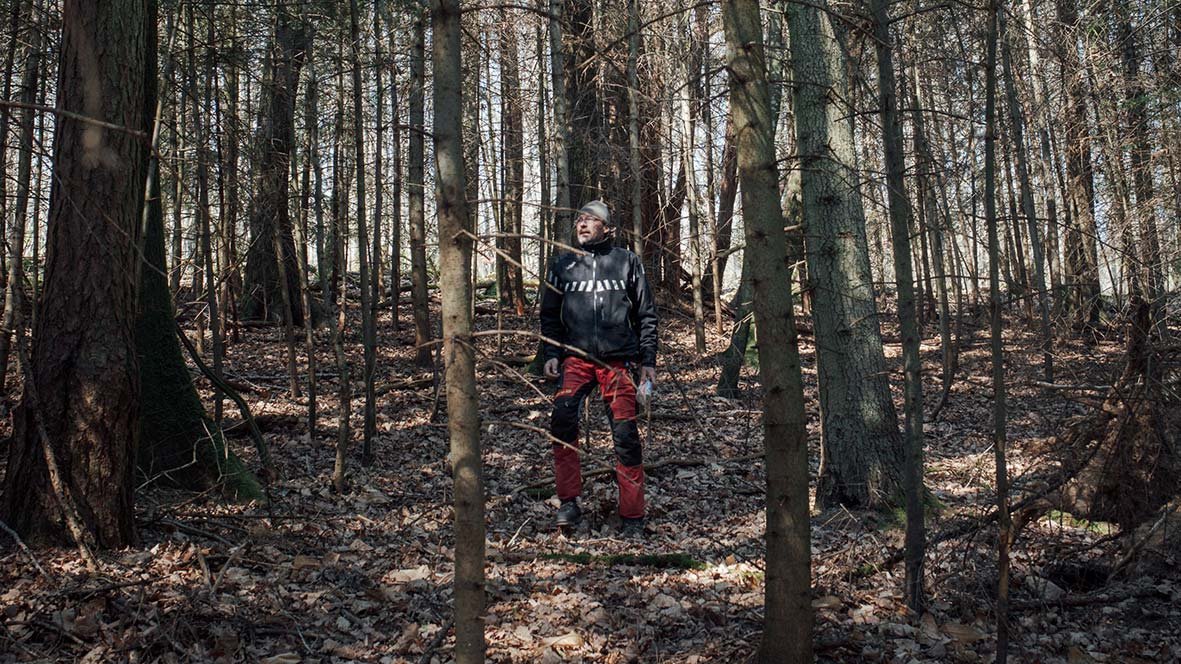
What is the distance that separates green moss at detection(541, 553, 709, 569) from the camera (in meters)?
5.05

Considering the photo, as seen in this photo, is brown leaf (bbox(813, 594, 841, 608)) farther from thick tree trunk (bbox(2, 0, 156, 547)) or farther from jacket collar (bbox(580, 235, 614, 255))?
thick tree trunk (bbox(2, 0, 156, 547))

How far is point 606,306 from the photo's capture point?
18.8 feet

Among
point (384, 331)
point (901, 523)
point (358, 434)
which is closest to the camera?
point (901, 523)

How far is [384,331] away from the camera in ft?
49.7

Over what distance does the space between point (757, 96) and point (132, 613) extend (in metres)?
3.58

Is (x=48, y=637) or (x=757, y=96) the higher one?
(x=757, y=96)

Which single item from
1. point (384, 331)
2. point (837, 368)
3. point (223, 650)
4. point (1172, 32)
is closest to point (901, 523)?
point (837, 368)

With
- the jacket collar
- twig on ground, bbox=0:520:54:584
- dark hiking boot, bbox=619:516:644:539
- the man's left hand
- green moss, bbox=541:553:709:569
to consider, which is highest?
the jacket collar

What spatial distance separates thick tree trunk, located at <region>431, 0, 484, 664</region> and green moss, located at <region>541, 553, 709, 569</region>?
230cm

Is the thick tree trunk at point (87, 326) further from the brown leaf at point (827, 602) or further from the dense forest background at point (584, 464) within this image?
the brown leaf at point (827, 602)

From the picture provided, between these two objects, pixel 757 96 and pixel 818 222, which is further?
pixel 818 222

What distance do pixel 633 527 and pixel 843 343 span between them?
200 cm

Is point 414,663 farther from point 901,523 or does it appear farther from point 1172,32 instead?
point 1172,32

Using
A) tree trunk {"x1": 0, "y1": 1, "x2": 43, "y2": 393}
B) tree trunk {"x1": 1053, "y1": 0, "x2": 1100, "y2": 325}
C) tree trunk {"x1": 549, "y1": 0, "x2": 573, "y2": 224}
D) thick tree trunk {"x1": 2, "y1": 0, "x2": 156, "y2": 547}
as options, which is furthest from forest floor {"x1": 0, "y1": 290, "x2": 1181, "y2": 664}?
tree trunk {"x1": 1053, "y1": 0, "x2": 1100, "y2": 325}
